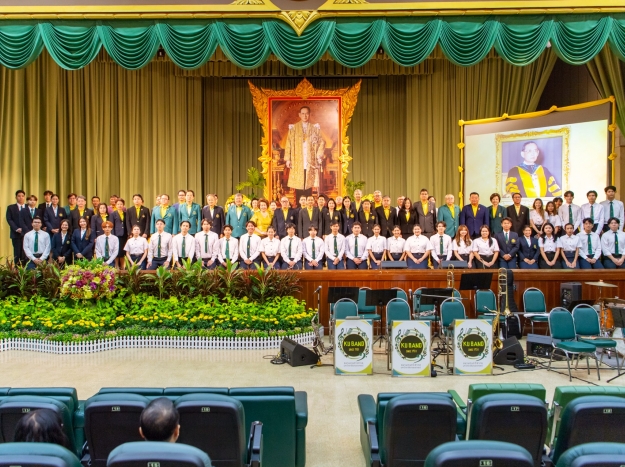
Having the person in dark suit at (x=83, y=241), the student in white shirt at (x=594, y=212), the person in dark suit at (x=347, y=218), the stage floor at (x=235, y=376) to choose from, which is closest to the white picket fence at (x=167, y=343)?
the stage floor at (x=235, y=376)

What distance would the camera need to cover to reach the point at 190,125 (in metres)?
15.2

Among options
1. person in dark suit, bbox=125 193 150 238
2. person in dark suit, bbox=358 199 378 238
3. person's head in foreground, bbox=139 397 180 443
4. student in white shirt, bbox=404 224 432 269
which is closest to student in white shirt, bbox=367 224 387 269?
student in white shirt, bbox=404 224 432 269

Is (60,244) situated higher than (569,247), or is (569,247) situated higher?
(60,244)

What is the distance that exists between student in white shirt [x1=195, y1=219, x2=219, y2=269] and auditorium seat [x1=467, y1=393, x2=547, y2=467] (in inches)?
295

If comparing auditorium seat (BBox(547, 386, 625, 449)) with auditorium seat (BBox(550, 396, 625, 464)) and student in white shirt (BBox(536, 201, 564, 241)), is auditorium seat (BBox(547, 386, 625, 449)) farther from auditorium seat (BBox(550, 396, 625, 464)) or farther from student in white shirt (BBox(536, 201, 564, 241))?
student in white shirt (BBox(536, 201, 564, 241))

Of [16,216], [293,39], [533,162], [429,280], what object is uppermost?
[293,39]

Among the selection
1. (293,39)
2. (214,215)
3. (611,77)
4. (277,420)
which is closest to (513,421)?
(277,420)

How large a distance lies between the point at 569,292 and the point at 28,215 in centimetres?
950

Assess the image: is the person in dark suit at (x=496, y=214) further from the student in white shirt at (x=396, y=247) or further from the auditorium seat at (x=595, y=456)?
the auditorium seat at (x=595, y=456)

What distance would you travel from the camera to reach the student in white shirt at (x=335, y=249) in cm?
1004

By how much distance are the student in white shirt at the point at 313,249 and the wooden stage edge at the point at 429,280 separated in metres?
1.17

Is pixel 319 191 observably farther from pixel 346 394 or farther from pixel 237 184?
pixel 346 394

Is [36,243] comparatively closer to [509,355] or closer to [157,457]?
[509,355]

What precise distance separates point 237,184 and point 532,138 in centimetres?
791
